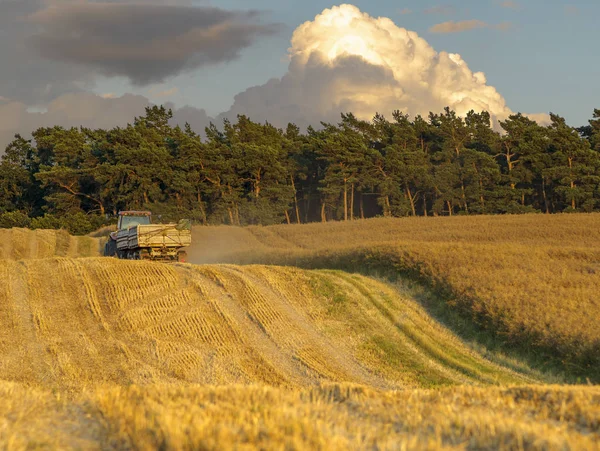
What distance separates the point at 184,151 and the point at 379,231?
39.9m

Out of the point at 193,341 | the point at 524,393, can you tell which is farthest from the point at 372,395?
the point at 193,341

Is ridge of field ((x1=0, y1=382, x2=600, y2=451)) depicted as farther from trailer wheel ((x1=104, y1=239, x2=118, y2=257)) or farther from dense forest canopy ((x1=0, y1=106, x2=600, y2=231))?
dense forest canopy ((x1=0, y1=106, x2=600, y2=231))

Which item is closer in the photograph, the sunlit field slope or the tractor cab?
the sunlit field slope

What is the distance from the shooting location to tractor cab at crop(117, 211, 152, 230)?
3772 centimetres

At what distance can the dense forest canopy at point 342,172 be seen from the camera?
82.4 meters

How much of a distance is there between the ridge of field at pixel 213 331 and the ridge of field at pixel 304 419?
7.73 meters

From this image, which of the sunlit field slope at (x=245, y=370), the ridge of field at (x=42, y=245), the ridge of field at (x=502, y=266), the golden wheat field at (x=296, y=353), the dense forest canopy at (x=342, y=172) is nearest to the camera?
the sunlit field slope at (x=245, y=370)

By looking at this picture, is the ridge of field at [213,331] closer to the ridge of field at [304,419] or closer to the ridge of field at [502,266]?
the ridge of field at [502,266]

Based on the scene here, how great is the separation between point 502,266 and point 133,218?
804 inches

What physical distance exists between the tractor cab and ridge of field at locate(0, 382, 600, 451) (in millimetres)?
29669

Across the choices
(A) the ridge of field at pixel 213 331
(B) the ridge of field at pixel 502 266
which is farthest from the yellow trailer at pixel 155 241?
(A) the ridge of field at pixel 213 331

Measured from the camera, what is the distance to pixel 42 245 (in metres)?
50.1

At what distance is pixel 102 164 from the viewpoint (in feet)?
289

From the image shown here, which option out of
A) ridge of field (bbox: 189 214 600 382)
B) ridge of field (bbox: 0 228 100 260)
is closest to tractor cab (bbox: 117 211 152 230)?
ridge of field (bbox: 189 214 600 382)
